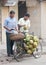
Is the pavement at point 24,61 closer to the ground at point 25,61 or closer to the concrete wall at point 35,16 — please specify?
the ground at point 25,61

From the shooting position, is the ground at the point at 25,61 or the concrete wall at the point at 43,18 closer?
the ground at the point at 25,61

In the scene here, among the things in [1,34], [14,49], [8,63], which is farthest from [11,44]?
[1,34]

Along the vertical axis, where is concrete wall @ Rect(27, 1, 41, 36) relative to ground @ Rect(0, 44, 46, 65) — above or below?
above

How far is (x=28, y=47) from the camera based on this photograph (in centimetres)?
1107

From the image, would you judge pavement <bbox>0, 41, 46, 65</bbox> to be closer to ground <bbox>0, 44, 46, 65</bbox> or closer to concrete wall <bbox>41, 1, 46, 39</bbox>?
ground <bbox>0, 44, 46, 65</bbox>

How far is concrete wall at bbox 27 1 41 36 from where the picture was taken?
64.1 feet

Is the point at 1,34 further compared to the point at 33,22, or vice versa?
the point at 33,22

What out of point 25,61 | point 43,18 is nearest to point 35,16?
point 43,18

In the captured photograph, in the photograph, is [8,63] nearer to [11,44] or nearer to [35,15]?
[11,44]

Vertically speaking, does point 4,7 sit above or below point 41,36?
above

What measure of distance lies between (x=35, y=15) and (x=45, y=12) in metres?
0.66

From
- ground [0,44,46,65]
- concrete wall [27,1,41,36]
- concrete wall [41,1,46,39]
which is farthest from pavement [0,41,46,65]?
concrete wall [27,1,41,36]

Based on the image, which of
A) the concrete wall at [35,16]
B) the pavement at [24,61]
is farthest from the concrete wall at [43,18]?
the pavement at [24,61]

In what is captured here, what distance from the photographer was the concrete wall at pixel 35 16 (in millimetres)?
19531
